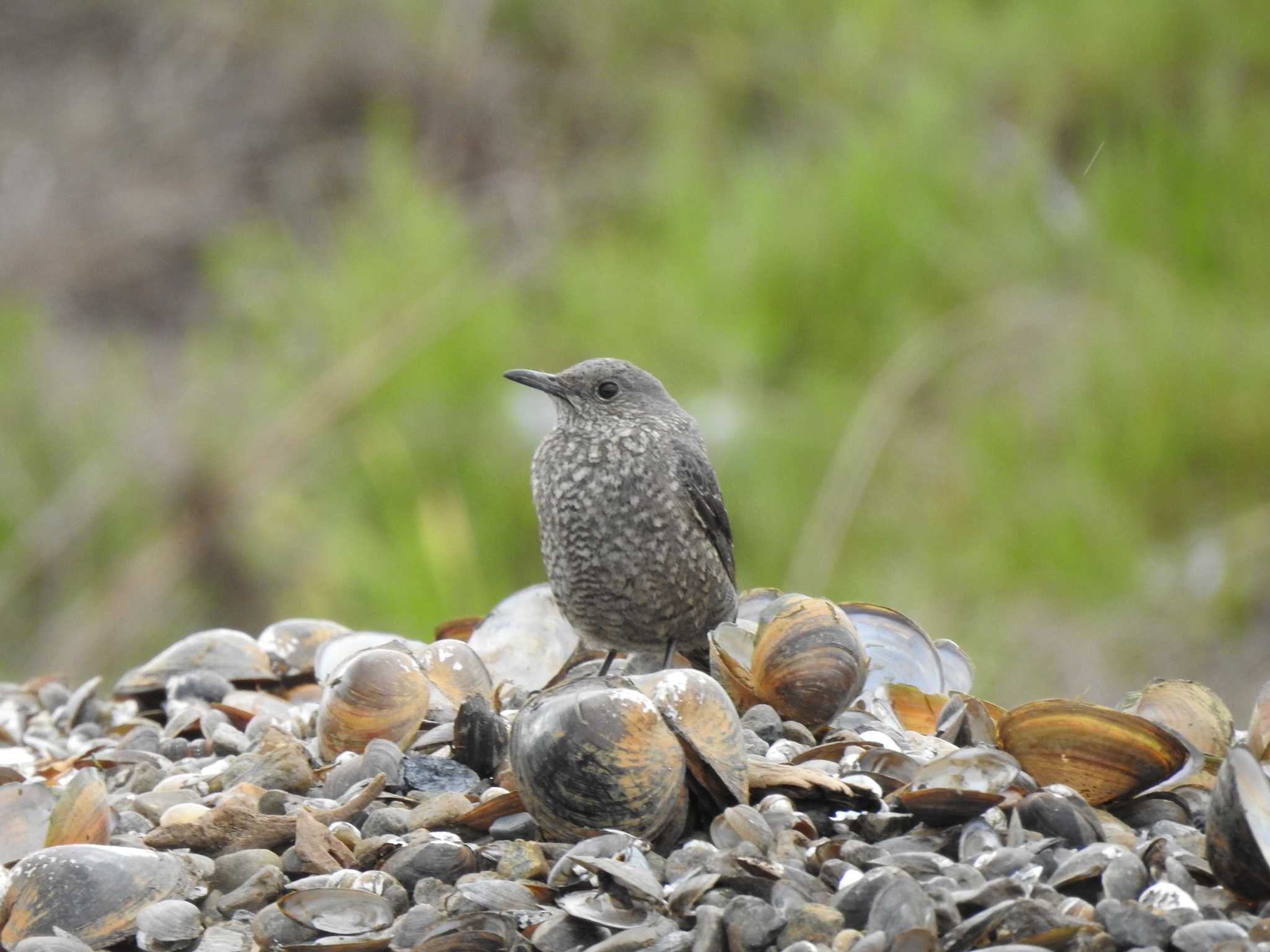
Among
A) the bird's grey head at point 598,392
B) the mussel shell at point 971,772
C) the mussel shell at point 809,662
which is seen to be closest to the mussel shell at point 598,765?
the mussel shell at point 971,772

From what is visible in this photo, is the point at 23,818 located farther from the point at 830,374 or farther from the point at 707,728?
the point at 830,374

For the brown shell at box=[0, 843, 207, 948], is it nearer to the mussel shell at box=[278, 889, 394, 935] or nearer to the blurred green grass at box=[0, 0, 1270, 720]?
the mussel shell at box=[278, 889, 394, 935]

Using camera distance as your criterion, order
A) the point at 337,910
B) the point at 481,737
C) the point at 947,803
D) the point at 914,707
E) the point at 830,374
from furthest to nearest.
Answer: the point at 830,374, the point at 914,707, the point at 481,737, the point at 947,803, the point at 337,910

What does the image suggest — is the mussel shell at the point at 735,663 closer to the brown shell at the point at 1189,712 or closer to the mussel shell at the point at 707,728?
the mussel shell at the point at 707,728

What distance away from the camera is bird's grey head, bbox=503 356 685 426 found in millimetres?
3715

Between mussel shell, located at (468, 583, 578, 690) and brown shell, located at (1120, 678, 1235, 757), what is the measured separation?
1.36 meters

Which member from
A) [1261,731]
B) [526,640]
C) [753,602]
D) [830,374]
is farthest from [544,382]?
[830,374]

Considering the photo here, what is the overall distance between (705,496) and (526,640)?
1.84 ft

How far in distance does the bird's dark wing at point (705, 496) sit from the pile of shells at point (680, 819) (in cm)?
46

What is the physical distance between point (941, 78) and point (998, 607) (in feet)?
12.1

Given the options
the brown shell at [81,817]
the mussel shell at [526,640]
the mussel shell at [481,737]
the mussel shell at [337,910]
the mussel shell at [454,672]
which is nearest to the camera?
the mussel shell at [337,910]

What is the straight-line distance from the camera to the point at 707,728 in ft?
8.45

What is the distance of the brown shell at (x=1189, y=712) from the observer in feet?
9.58

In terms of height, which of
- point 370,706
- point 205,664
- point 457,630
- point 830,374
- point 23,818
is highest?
point 830,374
